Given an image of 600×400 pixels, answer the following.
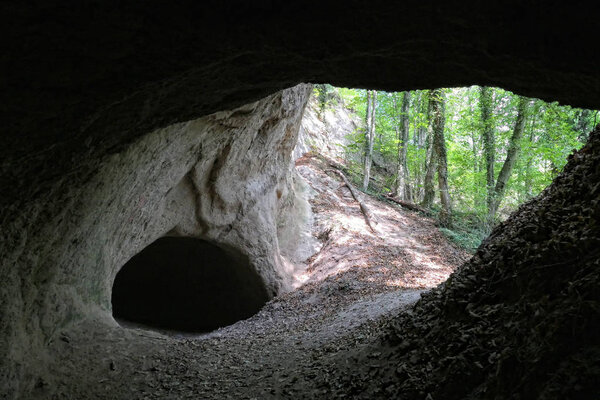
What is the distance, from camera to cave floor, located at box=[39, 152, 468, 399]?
5059 mm

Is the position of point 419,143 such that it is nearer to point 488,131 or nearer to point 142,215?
point 488,131

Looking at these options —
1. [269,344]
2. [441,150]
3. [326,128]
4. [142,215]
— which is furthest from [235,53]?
[326,128]

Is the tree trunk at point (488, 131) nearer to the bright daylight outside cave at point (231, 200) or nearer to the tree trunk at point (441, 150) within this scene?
the tree trunk at point (441, 150)

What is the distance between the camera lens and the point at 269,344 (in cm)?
708

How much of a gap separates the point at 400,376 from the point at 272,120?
25.5 ft

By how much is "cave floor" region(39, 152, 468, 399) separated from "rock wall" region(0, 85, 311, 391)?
462mm

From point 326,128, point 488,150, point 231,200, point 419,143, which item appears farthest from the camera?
point 326,128

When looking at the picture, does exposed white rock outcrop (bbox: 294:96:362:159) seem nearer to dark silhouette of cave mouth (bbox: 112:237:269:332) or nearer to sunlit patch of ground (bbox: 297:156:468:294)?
sunlit patch of ground (bbox: 297:156:468:294)

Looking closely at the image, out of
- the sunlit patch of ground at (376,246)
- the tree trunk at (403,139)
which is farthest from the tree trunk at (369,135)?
the sunlit patch of ground at (376,246)

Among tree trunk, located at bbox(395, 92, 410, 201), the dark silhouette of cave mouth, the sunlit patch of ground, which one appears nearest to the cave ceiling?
the sunlit patch of ground

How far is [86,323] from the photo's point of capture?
5891mm

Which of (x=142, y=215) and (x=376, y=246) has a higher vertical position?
(x=142, y=215)

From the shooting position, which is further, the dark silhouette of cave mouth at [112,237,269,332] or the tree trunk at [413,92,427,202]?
the tree trunk at [413,92,427,202]

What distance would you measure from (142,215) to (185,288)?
215 inches
